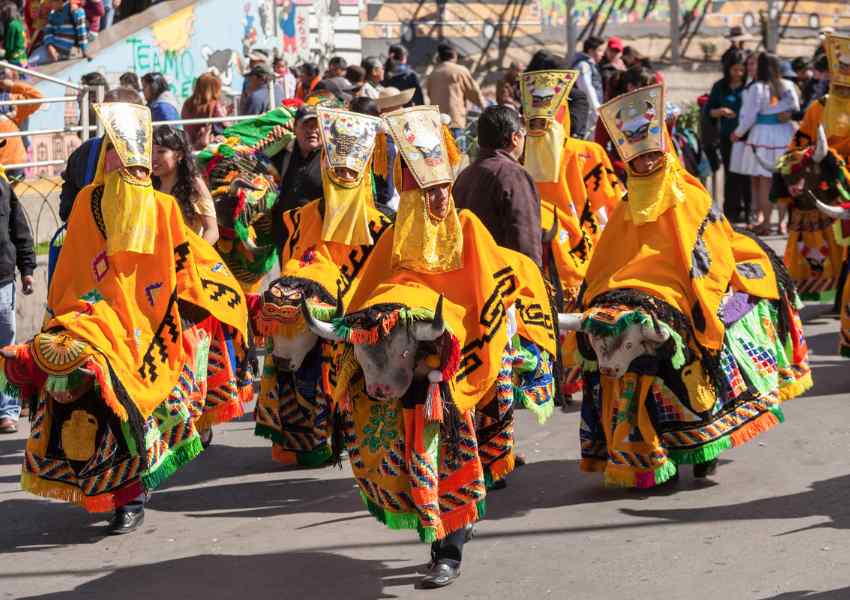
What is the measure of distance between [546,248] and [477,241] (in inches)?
140

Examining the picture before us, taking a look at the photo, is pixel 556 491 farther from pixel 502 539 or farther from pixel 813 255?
pixel 813 255

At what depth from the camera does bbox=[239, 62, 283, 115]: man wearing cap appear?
15.1 metres

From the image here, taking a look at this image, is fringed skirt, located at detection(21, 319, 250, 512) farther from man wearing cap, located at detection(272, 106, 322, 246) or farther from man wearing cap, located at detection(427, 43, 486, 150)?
man wearing cap, located at detection(427, 43, 486, 150)

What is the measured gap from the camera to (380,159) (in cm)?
909

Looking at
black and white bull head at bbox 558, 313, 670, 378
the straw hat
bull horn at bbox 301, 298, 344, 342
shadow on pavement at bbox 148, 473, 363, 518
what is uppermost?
the straw hat

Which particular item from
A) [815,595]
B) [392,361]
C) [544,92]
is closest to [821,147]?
[544,92]

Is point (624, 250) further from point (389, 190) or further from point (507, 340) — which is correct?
point (389, 190)

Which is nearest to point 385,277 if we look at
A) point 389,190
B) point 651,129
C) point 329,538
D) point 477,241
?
point 477,241

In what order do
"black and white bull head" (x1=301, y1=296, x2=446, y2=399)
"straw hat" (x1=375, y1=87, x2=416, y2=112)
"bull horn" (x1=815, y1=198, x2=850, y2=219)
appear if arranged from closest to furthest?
"black and white bull head" (x1=301, y1=296, x2=446, y2=399) < "bull horn" (x1=815, y1=198, x2=850, y2=219) < "straw hat" (x1=375, y1=87, x2=416, y2=112)

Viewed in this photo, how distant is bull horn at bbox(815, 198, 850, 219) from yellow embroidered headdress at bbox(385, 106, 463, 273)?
13.5 ft

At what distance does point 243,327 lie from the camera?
316 inches

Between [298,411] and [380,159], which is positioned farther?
[380,159]

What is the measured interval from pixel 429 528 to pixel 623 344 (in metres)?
1.80

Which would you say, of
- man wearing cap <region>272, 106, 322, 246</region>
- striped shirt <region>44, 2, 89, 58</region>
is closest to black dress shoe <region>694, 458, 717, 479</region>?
man wearing cap <region>272, 106, 322, 246</region>
